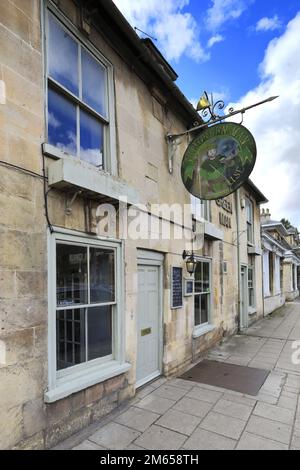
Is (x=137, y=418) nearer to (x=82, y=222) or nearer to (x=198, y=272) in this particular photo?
(x=82, y=222)

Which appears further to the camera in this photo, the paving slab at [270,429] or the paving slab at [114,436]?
the paving slab at [270,429]

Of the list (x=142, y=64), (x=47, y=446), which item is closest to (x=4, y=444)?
(x=47, y=446)

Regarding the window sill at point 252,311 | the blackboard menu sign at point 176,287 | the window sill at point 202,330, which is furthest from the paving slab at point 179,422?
the window sill at point 252,311

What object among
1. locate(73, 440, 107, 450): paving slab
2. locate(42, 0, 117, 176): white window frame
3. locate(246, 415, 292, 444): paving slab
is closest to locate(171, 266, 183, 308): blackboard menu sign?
locate(246, 415, 292, 444): paving slab

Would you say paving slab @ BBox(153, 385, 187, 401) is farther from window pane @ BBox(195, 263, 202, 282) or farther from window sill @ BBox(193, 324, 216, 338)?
window pane @ BBox(195, 263, 202, 282)

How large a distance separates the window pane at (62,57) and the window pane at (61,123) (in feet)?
0.72

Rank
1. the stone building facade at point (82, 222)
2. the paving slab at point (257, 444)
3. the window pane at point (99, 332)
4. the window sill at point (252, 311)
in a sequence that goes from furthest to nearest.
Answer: the window sill at point (252, 311)
the window pane at point (99, 332)
the paving slab at point (257, 444)
the stone building facade at point (82, 222)

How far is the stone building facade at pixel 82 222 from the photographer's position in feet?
9.50

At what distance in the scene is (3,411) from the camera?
8.68ft

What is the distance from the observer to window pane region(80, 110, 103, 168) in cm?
395

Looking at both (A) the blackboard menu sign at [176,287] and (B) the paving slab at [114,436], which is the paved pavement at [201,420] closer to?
(B) the paving slab at [114,436]

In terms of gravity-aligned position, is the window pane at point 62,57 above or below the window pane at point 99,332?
above
